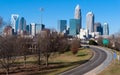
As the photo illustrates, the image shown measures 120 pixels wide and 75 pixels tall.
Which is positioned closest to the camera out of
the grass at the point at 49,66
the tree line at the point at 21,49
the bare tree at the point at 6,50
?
the bare tree at the point at 6,50

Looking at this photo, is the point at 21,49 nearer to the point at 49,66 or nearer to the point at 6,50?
the point at 49,66

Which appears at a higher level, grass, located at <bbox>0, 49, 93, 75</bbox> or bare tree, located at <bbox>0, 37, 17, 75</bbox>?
bare tree, located at <bbox>0, 37, 17, 75</bbox>

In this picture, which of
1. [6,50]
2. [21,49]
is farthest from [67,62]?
[6,50]

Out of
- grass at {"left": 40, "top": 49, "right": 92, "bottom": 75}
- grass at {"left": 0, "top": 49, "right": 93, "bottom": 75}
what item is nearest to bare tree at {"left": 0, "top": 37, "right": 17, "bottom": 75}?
grass at {"left": 0, "top": 49, "right": 93, "bottom": 75}

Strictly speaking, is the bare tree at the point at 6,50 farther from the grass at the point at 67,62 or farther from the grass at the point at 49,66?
the grass at the point at 67,62

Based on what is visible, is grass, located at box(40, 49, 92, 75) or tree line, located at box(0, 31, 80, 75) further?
grass, located at box(40, 49, 92, 75)

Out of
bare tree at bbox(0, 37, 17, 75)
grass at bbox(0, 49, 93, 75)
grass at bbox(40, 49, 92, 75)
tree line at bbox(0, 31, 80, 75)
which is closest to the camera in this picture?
bare tree at bbox(0, 37, 17, 75)

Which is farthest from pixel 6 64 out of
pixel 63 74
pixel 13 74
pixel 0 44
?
pixel 63 74

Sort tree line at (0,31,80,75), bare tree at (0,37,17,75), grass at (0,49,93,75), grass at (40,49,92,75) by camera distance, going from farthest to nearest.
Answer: grass at (40,49,92,75) < grass at (0,49,93,75) < tree line at (0,31,80,75) < bare tree at (0,37,17,75)

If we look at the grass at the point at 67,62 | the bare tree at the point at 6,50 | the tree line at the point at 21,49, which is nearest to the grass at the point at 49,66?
the grass at the point at 67,62

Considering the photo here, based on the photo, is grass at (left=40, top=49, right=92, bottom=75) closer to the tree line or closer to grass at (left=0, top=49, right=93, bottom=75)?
grass at (left=0, top=49, right=93, bottom=75)

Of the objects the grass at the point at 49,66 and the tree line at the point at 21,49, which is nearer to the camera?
the tree line at the point at 21,49

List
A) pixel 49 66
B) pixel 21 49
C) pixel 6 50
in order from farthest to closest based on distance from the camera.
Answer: pixel 49 66 < pixel 21 49 < pixel 6 50

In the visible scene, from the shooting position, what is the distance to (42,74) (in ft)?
154
